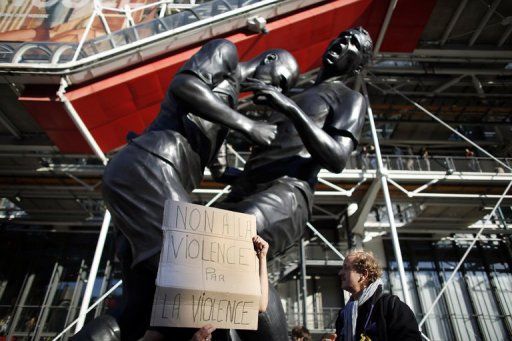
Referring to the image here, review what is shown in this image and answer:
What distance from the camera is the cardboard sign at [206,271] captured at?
1071mm

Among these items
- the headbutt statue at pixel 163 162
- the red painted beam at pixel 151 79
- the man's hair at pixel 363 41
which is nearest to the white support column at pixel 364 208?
the red painted beam at pixel 151 79

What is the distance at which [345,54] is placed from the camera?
2125 mm

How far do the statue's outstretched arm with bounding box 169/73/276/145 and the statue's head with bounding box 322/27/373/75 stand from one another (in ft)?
2.98

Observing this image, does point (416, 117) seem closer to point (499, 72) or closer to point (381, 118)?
point (381, 118)

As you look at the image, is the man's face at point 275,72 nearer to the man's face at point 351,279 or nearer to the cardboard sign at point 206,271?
the cardboard sign at point 206,271

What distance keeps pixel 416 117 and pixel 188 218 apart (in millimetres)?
15183

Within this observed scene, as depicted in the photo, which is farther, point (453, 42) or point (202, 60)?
point (453, 42)

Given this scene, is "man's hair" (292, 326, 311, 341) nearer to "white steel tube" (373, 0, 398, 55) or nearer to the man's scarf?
the man's scarf

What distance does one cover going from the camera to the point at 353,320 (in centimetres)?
216

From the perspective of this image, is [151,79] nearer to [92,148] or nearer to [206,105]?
[92,148]

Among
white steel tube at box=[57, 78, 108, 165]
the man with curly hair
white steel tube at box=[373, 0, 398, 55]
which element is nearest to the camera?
the man with curly hair

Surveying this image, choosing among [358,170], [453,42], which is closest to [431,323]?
[358,170]

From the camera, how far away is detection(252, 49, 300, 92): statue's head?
1.84m

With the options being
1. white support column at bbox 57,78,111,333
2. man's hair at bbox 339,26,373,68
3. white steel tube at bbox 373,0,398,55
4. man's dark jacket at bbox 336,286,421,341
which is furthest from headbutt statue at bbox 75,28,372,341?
white steel tube at bbox 373,0,398,55
